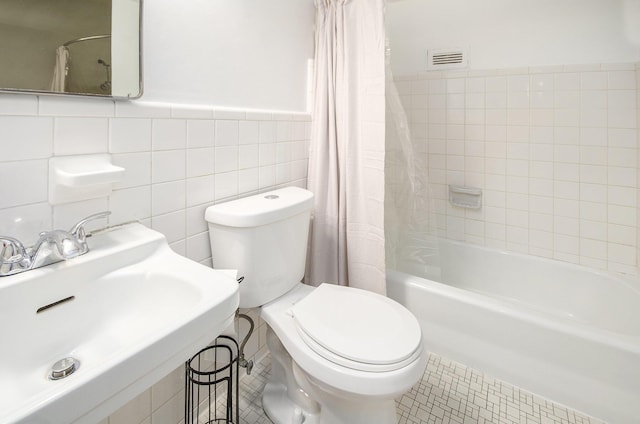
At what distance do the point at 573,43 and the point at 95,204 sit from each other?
93.5 inches

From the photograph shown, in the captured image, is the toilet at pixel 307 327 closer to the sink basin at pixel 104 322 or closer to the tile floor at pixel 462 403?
the tile floor at pixel 462 403

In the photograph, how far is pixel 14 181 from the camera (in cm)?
76

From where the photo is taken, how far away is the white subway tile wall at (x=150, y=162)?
77 cm

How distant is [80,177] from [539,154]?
2.21 meters

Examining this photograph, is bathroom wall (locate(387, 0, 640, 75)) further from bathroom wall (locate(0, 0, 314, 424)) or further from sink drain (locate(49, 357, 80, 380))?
sink drain (locate(49, 357, 80, 380))

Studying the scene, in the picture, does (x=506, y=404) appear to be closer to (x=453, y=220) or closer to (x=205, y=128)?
(x=453, y=220)

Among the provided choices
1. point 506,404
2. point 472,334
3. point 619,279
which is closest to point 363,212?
point 472,334

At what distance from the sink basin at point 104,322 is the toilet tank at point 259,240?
231 millimetres

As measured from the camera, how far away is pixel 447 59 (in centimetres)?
213

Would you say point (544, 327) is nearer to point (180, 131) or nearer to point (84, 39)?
point (180, 131)

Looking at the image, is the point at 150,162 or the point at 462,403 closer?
the point at 150,162

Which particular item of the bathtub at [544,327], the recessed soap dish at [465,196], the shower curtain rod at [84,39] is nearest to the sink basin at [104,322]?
the shower curtain rod at [84,39]

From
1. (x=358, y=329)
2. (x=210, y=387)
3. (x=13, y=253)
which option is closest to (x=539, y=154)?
Result: (x=358, y=329)

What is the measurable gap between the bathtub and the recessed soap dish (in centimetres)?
34
